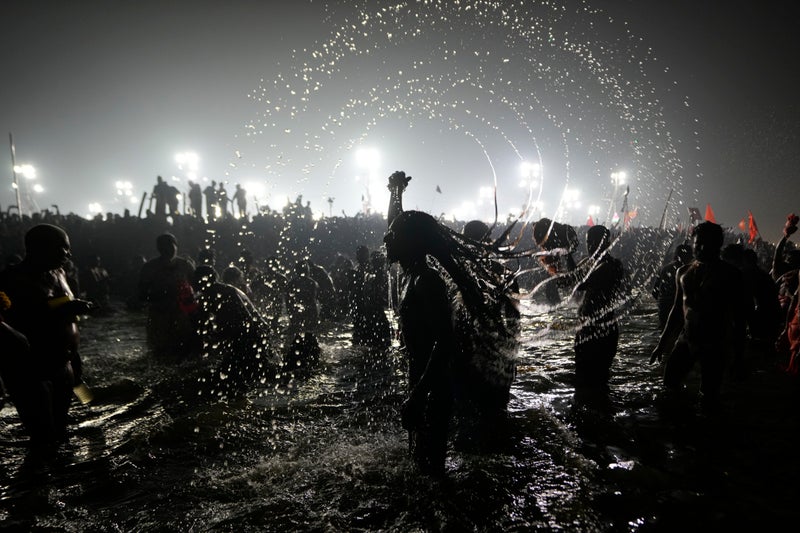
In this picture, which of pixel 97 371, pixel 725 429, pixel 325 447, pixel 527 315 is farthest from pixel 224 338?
pixel 527 315

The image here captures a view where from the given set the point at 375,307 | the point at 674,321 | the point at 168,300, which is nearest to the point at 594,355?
the point at 674,321

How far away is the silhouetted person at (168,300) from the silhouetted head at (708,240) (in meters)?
8.03

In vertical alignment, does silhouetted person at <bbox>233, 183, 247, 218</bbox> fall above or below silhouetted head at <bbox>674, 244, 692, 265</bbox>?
above

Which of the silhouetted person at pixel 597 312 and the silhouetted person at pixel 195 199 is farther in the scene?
the silhouetted person at pixel 195 199

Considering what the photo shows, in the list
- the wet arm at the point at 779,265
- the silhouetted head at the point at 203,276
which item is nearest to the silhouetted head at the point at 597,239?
the silhouetted head at the point at 203,276

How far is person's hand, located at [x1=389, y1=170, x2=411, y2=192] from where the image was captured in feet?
19.0

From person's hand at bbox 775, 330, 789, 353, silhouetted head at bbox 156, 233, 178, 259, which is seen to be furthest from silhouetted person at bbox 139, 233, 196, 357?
person's hand at bbox 775, 330, 789, 353

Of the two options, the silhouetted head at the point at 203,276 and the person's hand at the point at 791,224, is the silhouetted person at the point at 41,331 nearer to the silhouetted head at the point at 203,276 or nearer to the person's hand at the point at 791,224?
the silhouetted head at the point at 203,276

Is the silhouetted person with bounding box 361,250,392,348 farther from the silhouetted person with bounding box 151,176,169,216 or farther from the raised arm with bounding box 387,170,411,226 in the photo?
the silhouetted person with bounding box 151,176,169,216

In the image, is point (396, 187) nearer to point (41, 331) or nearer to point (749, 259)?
point (41, 331)

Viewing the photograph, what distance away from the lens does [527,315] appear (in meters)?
13.9

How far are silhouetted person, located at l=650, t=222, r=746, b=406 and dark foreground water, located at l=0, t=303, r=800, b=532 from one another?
0.56 m

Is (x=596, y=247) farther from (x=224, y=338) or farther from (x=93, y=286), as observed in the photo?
(x=93, y=286)

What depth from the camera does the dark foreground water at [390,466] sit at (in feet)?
9.07
